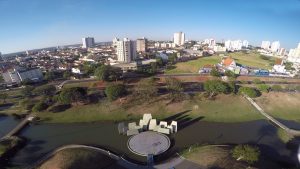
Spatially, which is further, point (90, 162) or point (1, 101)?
point (1, 101)

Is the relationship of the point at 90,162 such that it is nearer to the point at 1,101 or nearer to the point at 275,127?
the point at 275,127

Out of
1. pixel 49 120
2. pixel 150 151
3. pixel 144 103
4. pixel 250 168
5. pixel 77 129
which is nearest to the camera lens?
pixel 250 168

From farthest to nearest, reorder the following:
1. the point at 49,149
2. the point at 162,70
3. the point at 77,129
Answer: the point at 162,70 → the point at 77,129 → the point at 49,149

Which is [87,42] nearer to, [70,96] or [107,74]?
[107,74]

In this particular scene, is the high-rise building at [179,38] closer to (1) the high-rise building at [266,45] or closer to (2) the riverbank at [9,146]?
(1) the high-rise building at [266,45]

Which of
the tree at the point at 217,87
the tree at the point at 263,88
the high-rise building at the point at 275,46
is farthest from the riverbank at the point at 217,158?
the high-rise building at the point at 275,46

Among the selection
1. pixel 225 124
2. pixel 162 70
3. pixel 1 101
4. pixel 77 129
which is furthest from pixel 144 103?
pixel 1 101

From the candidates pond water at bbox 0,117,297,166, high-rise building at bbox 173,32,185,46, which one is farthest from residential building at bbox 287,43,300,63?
high-rise building at bbox 173,32,185,46

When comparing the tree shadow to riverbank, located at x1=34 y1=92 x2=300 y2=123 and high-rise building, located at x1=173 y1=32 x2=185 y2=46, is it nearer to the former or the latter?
riverbank, located at x1=34 y1=92 x2=300 y2=123
